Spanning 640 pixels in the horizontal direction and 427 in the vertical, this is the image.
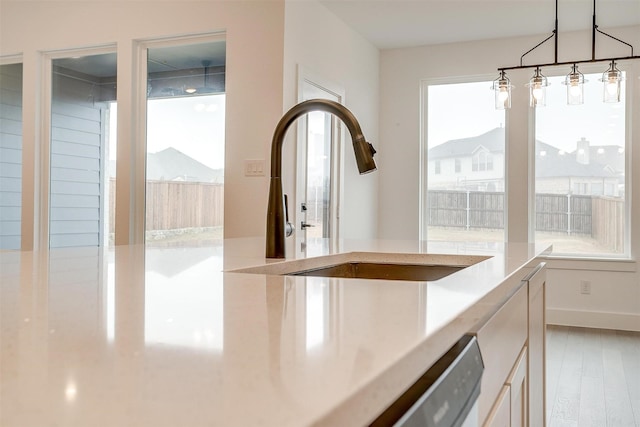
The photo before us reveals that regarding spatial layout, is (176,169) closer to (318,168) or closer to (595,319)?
(318,168)

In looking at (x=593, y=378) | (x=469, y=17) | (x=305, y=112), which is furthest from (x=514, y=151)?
(x=305, y=112)

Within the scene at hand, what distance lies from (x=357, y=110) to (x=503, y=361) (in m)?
4.14

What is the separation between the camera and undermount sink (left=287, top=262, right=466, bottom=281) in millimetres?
1478

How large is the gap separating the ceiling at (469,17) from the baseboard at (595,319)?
2.43 m

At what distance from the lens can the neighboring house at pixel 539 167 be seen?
4891 mm

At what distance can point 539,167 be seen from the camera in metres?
5.07

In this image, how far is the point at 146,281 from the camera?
0.84 meters

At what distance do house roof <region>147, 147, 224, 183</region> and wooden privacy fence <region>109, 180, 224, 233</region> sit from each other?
4cm

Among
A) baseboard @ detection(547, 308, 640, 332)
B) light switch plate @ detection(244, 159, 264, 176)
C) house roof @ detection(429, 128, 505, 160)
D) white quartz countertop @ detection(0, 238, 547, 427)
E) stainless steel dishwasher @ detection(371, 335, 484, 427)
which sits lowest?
baseboard @ detection(547, 308, 640, 332)

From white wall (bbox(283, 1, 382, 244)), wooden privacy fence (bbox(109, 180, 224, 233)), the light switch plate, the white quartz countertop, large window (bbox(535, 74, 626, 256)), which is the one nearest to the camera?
the white quartz countertop

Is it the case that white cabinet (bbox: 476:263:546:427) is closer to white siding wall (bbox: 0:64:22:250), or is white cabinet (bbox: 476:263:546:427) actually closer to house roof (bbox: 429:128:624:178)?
house roof (bbox: 429:128:624:178)

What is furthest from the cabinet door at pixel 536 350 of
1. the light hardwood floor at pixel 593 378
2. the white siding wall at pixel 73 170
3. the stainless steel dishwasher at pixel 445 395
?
the white siding wall at pixel 73 170

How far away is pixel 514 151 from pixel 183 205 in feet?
9.87

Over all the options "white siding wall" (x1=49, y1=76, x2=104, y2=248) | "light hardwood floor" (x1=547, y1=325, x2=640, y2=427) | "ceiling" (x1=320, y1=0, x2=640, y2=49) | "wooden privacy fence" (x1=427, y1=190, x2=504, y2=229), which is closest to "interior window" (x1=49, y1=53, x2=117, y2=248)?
"white siding wall" (x1=49, y1=76, x2=104, y2=248)
